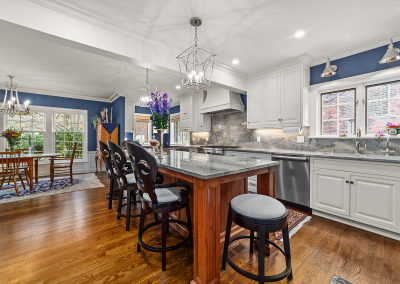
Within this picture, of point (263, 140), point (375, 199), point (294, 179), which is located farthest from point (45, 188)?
point (375, 199)

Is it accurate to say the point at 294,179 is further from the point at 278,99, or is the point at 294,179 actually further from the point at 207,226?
the point at 207,226

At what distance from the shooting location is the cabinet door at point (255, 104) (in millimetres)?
3703

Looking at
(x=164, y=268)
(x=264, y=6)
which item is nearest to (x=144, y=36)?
(x=264, y=6)

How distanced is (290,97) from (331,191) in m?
1.71

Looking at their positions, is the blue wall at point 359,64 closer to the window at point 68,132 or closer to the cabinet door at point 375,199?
the cabinet door at point 375,199

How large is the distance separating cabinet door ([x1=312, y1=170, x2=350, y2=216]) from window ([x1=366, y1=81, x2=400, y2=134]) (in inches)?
39.5

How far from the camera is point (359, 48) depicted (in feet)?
8.86

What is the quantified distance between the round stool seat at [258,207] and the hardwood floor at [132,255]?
64 centimetres

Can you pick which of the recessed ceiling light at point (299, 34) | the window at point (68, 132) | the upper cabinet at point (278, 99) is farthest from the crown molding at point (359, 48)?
the window at point (68, 132)

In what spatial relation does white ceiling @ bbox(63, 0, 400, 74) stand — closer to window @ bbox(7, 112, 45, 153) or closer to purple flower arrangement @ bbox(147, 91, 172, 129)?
purple flower arrangement @ bbox(147, 91, 172, 129)

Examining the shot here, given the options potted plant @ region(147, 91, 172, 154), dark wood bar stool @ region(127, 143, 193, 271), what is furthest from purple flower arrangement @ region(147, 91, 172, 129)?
dark wood bar stool @ region(127, 143, 193, 271)

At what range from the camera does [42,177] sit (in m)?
5.06

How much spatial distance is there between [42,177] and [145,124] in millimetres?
3739

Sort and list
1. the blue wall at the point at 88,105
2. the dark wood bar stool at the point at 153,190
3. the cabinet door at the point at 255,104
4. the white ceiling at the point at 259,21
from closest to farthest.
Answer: the dark wood bar stool at the point at 153,190, the white ceiling at the point at 259,21, the cabinet door at the point at 255,104, the blue wall at the point at 88,105
